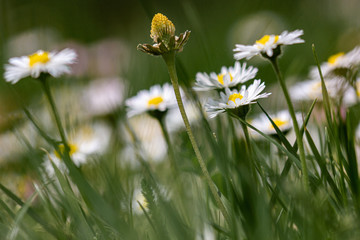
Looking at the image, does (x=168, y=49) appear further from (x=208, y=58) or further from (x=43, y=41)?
(x=43, y=41)

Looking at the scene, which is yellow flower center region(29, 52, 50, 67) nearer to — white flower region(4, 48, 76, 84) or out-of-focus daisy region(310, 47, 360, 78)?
white flower region(4, 48, 76, 84)

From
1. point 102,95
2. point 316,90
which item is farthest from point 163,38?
point 102,95

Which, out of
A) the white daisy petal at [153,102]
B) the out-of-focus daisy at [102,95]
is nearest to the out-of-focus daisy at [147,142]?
the white daisy petal at [153,102]

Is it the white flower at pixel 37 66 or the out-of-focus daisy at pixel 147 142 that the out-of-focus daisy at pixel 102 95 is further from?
the white flower at pixel 37 66

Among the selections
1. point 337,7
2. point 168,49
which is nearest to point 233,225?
point 168,49

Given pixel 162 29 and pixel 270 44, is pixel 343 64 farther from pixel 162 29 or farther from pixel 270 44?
pixel 162 29

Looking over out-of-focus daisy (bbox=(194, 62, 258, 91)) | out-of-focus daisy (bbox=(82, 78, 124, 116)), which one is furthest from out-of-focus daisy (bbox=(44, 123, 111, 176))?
out-of-focus daisy (bbox=(194, 62, 258, 91))
